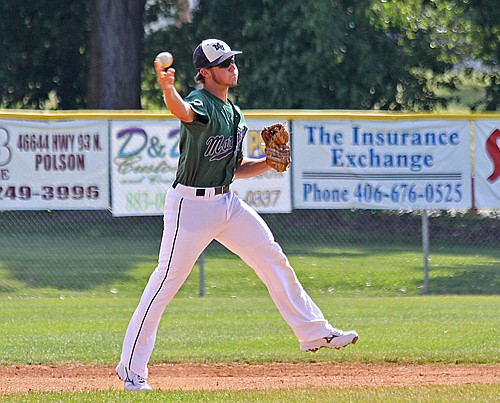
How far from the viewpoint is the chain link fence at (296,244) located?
45.5 feet

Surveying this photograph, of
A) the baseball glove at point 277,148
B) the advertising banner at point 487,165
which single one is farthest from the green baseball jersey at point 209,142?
the advertising banner at point 487,165

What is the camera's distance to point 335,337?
675cm

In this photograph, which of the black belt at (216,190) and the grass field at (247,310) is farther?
the grass field at (247,310)

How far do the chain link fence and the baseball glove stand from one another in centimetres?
683

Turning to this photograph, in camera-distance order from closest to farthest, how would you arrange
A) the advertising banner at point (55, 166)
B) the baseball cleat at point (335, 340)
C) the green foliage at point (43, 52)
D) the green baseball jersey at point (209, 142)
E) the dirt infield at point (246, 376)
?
the green baseball jersey at point (209, 142)
the baseball cleat at point (335, 340)
the dirt infield at point (246, 376)
the advertising banner at point (55, 166)
the green foliage at point (43, 52)

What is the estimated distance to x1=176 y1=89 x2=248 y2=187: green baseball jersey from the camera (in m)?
6.24

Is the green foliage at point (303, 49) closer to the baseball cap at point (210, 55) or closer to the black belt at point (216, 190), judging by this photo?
the baseball cap at point (210, 55)

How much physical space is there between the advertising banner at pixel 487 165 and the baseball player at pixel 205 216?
675 cm

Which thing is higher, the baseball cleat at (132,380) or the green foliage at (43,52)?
the green foliage at (43,52)

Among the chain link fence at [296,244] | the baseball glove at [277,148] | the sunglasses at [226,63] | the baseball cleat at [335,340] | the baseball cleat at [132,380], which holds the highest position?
the sunglasses at [226,63]

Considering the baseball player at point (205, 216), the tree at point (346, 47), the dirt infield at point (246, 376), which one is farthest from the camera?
the tree at point (346, 47)

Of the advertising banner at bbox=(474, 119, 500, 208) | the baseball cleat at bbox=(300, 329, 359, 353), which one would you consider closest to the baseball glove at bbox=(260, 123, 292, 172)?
the baseball cleat at bbox=(300, 329, 359, 353)

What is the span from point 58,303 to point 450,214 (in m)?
6.79

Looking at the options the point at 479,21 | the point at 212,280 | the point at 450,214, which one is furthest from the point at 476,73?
the point at 212,280
